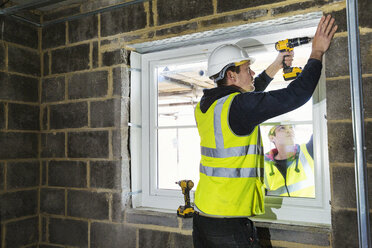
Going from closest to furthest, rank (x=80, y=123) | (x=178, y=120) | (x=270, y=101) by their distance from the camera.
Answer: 1. (x=270, y=101)
2. (x=178, y=120)
3. (x=80, y=123)

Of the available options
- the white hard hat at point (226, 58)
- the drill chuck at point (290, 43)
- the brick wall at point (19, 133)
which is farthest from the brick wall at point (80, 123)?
the white hard hat at point (226, 58)

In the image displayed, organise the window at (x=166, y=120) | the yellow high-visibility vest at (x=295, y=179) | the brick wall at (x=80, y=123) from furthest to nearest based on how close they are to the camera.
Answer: the window at (x=166, y=120)
the brick wall at (x=80, y=123)
the yellow high-visibility vest at (x=295, y=179)

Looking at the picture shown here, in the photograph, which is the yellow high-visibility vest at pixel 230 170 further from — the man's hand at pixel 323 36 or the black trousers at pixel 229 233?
the man's hand at pixel 323 36

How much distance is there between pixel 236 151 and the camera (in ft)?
5.26

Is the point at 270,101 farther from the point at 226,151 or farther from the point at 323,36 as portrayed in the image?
the point at 323,36

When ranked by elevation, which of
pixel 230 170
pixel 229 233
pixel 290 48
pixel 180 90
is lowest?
pixel 229 233

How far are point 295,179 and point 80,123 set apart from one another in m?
1.66

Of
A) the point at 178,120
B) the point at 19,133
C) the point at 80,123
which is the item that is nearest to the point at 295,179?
the point at 178,120

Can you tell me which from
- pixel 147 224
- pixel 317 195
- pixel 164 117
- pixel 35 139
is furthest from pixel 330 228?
pixel 35 139

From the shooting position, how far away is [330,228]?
188 centimetres

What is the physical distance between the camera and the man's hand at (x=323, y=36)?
160 centimetres

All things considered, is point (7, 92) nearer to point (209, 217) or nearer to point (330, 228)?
point (209, 217)

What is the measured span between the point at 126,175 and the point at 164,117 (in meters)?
0.52

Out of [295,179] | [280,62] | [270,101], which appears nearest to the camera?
[270,101]
